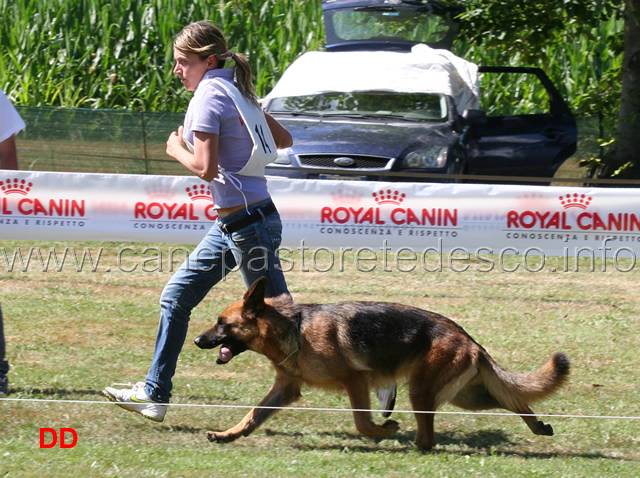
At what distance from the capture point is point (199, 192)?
9031mm

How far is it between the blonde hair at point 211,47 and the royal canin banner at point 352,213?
4318 millimetres

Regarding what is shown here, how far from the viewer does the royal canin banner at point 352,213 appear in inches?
345

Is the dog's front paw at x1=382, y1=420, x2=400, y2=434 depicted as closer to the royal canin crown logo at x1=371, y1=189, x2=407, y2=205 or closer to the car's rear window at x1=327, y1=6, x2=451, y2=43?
the royal canin crown logo at x1=371, y1=189, x2=407, y2=205

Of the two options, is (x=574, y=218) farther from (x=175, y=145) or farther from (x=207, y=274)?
(x=175, y=145)

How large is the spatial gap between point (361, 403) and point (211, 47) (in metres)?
1.93

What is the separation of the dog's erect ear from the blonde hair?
921 mm

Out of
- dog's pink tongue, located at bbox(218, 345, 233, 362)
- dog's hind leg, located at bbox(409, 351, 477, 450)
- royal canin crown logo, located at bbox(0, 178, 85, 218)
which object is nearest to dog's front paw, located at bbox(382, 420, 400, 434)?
dog's hind leg, located at bbox(409, 351, 477, 450)

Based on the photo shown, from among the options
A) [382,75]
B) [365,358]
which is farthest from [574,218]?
[365,358]

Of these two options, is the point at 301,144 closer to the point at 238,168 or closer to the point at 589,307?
the point at 589,307

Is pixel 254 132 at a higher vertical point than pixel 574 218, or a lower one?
higher

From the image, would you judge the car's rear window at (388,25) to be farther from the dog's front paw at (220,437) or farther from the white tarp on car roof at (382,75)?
the dog's front paw at (220,437)

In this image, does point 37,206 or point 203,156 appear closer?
point 203,156

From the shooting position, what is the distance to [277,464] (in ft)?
14.2

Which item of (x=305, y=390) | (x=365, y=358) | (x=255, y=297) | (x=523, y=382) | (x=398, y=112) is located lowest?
(x=305, y=390)
